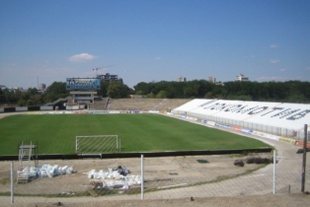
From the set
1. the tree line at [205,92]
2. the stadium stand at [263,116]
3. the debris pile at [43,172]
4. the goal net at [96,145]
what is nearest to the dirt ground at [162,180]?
the debris pile at [43,172]

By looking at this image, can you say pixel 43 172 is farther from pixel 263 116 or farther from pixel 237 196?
pixel 263 116

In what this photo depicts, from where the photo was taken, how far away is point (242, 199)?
32.5 ft

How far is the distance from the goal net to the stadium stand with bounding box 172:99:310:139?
20.0 m

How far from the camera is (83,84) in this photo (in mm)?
113750

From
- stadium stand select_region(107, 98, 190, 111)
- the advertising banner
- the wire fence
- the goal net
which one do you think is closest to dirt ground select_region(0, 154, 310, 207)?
the wire fence

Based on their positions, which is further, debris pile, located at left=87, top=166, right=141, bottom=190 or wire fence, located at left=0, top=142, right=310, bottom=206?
debris pile, located at left=87, top=166, right=141, bottom=190

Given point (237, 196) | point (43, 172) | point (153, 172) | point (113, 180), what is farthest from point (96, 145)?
point (237, 196)

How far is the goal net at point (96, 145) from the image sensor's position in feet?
96.5

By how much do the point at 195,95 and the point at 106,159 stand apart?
414 feet

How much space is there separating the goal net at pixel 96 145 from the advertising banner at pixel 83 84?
78960mm

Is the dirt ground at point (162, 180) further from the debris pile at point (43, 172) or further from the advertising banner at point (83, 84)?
the advertising banner at point (83, 84)

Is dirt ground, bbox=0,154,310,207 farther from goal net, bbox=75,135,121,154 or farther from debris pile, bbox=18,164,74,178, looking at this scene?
goal net, bbox=75,135,121,154

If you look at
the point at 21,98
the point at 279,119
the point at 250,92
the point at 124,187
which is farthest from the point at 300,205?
the point at 250,92

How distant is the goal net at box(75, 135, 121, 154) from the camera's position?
96.5 feet
